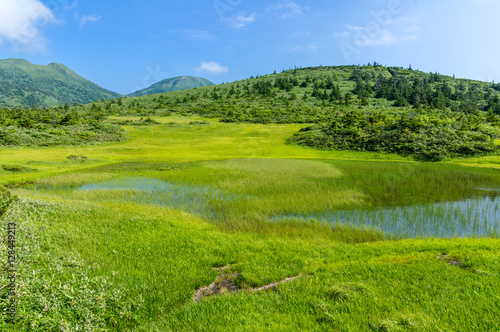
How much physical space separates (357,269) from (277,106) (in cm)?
12770

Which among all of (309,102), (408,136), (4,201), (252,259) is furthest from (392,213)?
(309,102)

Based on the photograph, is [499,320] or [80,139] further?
→ [80,139]

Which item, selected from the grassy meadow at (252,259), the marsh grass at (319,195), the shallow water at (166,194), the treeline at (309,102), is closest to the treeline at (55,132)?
the marsh grass at (319,195)

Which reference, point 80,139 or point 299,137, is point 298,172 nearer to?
point 299,137

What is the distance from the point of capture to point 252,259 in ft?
33.2

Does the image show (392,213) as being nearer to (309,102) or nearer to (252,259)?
(252,259)

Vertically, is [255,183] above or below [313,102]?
below

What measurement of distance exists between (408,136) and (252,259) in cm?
4762

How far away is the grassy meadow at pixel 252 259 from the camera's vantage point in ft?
20.5

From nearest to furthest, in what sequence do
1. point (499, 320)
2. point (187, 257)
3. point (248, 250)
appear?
point (499, 320)
point (187, 257)
point (248, 250)

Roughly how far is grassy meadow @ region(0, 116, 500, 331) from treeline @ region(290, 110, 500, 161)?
21431mm

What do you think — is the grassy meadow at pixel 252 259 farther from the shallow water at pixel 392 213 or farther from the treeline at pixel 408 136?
the treeline at pixel 408 136

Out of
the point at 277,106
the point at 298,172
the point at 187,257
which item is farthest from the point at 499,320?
the point at 277,106

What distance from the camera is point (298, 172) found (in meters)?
30.2
